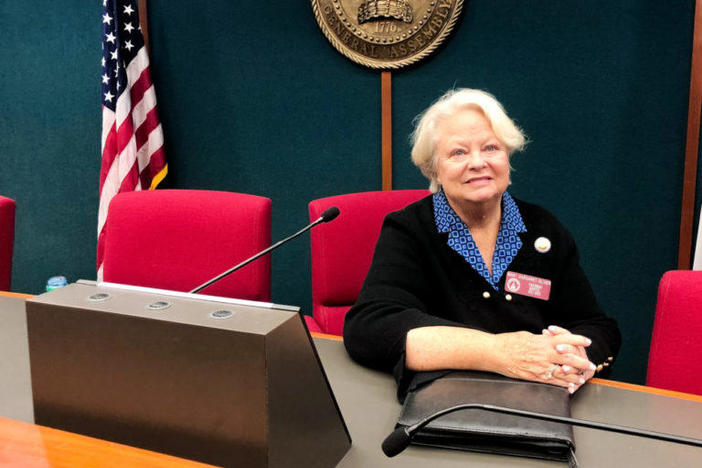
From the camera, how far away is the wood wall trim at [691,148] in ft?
7.95

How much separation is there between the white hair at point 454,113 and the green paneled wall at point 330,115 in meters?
1.21

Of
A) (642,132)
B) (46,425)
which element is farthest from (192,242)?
(642,132)

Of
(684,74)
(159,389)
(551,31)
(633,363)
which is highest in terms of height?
(551,31)

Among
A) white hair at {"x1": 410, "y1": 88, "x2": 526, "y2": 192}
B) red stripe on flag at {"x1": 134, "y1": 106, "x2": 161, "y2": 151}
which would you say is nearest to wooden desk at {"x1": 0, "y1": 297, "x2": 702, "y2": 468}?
white hair at {"x1": 410, "y1": 88, "x2": 526, "y2": 192}

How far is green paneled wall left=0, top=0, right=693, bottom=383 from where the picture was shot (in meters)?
2.60

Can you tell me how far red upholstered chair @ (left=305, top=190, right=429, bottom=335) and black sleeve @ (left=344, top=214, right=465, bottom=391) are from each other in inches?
15.0

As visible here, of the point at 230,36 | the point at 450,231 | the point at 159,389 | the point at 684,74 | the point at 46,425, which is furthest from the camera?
the point at 230,36

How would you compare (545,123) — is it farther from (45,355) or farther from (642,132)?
(45,355)

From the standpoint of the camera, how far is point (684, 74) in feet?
8.17

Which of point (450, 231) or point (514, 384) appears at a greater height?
point (450, 231)

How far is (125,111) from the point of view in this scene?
3.16m

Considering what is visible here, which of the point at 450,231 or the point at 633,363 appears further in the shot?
the point at 633,363

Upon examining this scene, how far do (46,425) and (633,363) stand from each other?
2585 mm

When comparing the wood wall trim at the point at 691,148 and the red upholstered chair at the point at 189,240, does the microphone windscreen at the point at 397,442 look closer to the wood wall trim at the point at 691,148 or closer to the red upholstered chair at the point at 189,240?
the red upholstered chair at the point at 189,240
